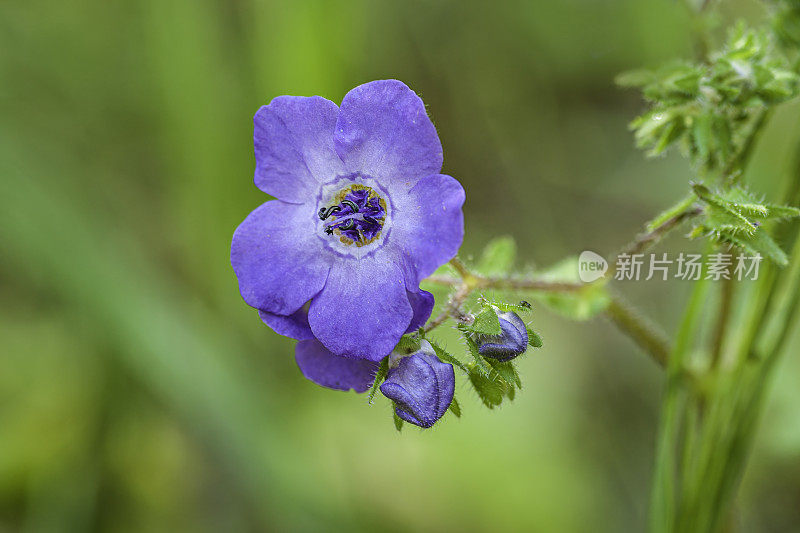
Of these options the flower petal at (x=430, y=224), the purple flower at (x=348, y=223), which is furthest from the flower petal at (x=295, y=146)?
the flower petal at (x=430, y=224)

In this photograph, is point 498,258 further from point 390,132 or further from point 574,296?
point 390,132

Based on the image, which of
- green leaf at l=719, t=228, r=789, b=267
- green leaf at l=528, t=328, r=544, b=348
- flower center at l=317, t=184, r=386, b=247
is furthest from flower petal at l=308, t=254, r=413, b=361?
green leaf at l=719, t=228, r=789, b=267

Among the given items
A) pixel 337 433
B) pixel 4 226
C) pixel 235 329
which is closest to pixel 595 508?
pixel 337 433

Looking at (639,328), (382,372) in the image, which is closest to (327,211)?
(382,372)

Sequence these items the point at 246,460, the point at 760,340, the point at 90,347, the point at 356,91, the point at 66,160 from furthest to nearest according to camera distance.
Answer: the point at 66,160, the point at 90,347, the point at 246,460, the point at 760,340, the point at 356,91

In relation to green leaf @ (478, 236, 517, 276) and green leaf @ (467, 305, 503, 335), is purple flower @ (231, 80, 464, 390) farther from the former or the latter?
green leaf @ (478, 236, 517, 276)

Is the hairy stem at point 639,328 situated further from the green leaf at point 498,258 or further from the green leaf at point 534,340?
→ the green leaf at point 534,340

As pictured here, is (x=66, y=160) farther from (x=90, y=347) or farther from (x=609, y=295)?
(x=609, y=295)
